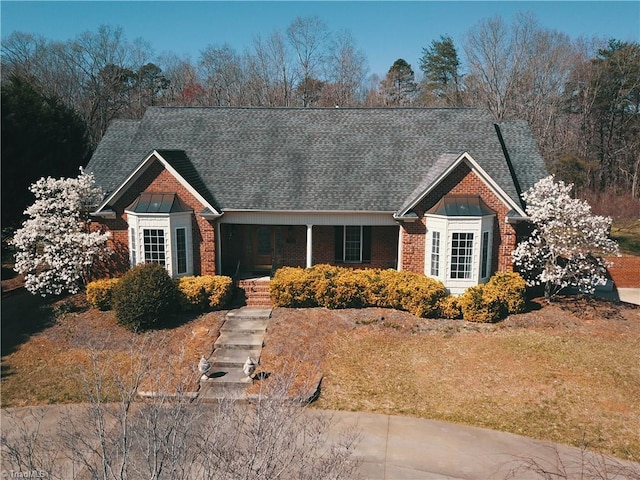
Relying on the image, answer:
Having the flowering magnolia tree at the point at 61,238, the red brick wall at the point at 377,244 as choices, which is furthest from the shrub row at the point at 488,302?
the flowering magnolia tree at the point at 61,238

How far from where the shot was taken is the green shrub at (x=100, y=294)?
19.0 meters

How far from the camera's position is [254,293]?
20.2 m

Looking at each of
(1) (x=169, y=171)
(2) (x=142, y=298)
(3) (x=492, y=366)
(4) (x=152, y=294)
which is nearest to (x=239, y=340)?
(4) (x=152, y=294)

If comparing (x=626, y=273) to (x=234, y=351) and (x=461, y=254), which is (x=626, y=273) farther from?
(x=234, y=351)

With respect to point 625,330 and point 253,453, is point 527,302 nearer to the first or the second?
point 625,330

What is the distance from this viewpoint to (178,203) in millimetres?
20281

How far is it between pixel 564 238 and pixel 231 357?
39.5 feet

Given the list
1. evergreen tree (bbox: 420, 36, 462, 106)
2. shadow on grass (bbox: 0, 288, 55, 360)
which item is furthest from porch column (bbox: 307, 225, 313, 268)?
Answer: evergreen tree (bbox: 420, 36, 462, 106)

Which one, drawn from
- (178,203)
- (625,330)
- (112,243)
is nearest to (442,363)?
(625,330)

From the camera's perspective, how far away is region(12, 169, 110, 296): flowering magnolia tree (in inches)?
766

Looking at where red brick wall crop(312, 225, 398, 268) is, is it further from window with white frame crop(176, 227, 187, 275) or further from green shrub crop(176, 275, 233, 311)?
window with white frame crop(176, 227, 187, 275)

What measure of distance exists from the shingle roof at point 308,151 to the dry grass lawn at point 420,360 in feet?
16.2

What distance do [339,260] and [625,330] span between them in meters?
10.5

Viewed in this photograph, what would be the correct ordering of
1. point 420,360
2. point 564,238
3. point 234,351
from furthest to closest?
1. point 564,238
2. point 234,351
3. point 420,360
